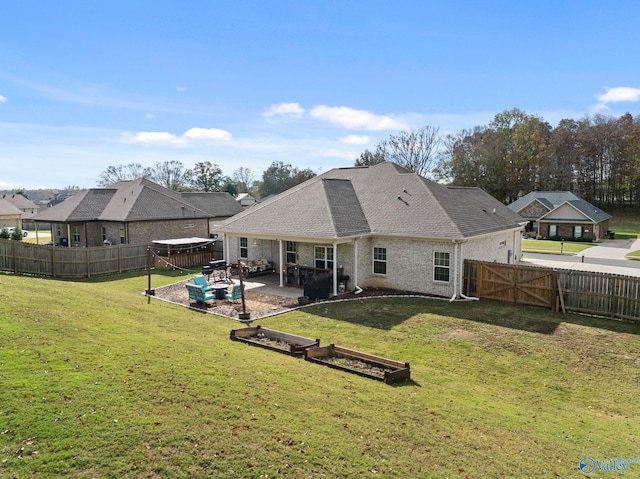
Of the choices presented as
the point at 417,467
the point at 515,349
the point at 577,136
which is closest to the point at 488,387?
the point at 515,349

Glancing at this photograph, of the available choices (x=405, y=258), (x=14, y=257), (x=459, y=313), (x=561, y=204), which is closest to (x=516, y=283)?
(x=459, y=313)

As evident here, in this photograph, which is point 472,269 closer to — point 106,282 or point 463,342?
point 463,342

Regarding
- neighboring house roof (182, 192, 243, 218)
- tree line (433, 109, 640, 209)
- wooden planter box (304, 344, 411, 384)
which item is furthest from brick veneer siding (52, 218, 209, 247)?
tree line (433, 109, 640, 209)

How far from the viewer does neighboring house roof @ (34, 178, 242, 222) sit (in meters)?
31.5

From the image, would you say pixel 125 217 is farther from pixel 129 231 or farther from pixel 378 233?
pixel 378 233

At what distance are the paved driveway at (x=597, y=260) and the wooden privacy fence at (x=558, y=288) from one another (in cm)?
1155

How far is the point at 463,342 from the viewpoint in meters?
13.3

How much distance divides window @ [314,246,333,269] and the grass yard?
316 inches

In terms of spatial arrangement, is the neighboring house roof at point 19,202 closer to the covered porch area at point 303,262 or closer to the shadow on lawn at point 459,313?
the covered porch area at point 303,262

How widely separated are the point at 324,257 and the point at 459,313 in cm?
741

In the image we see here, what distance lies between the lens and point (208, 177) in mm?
92688

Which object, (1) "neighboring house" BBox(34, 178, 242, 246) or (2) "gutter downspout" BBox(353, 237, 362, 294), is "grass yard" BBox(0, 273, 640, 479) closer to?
(2) "gutter downspout" BBox(353, 237, 362, 294)

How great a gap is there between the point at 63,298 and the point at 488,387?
42.5ft

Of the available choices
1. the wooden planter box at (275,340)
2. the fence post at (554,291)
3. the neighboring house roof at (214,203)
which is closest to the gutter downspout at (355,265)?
Answer: the fence post at (554,291)
